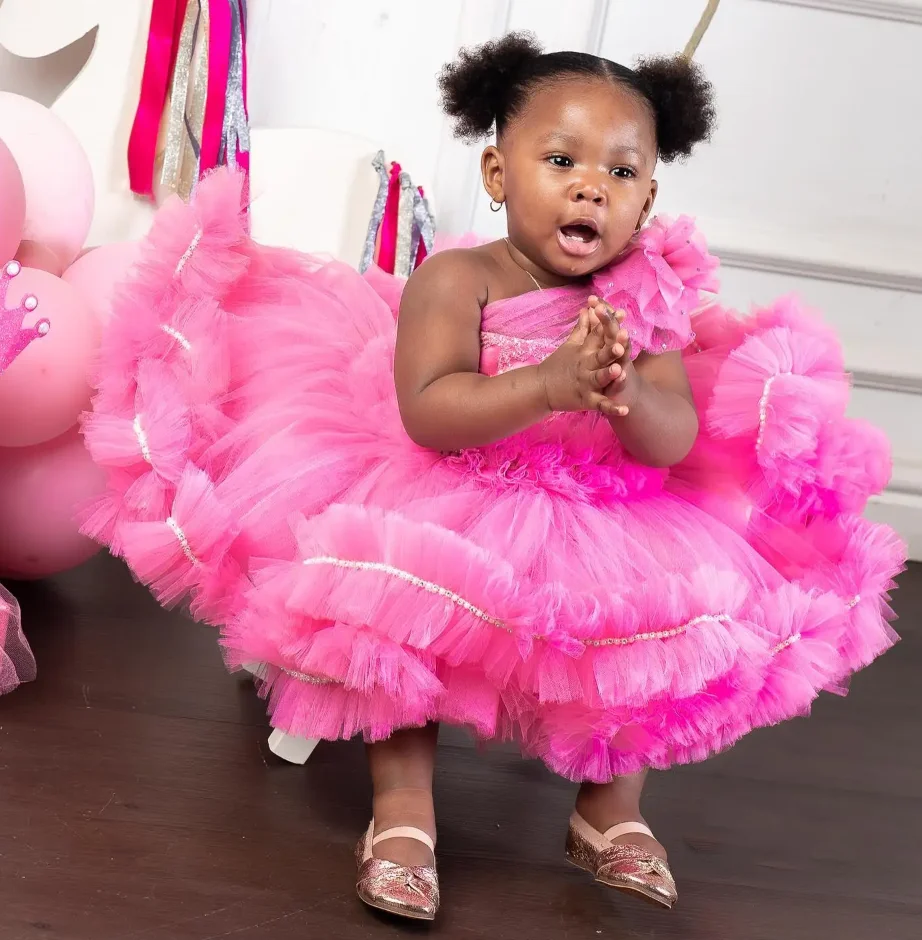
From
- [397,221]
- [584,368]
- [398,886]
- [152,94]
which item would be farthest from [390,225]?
[398,886]

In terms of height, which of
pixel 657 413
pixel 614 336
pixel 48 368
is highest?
pixel 614 336

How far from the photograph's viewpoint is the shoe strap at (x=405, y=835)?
101cm

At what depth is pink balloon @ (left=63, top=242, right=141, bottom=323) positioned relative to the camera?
4.98 feet

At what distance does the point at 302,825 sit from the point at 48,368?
61 cm

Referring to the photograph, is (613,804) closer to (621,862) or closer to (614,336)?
(621,862)

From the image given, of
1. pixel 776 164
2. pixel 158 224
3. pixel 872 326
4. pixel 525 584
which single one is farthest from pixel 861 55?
pixel 525 584

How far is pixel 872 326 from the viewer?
8.15 ft

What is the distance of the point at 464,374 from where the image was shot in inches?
42.2

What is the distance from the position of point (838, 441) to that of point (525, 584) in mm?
404

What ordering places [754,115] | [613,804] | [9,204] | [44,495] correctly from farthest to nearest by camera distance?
[754,115] < [44,495] < [9,204] < [613,804]

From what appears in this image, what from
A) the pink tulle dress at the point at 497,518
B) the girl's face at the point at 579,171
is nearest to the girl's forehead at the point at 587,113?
the girl's face at the point at 579,171

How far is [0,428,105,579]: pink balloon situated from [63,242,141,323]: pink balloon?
0.58 feet

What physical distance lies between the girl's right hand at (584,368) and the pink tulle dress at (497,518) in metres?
0.14

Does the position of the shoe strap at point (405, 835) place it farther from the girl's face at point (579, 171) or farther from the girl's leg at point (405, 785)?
the girl's face at point (579, 171)
